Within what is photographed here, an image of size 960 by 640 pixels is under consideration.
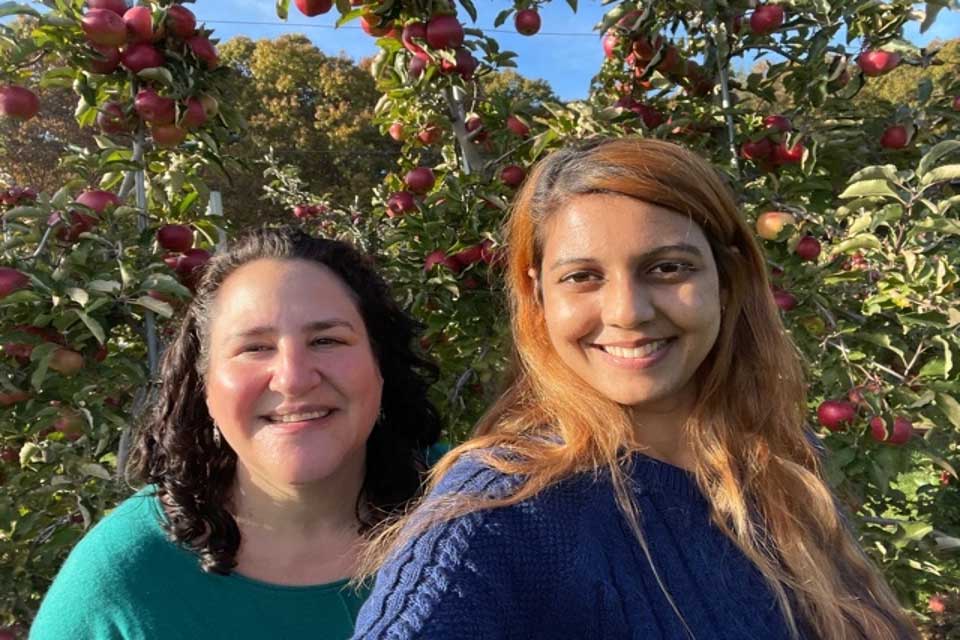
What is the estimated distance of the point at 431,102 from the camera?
2.50 meters

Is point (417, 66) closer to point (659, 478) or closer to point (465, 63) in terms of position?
point (465, 63)

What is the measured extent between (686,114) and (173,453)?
169cm

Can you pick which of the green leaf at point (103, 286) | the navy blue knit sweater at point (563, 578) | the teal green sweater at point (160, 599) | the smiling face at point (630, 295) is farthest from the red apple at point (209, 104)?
the navy blue knit sweater at point (563, 578)

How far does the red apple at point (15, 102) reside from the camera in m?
2.00

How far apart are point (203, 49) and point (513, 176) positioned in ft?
2.90

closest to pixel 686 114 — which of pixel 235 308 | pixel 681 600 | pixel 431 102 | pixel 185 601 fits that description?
pixel 431 102

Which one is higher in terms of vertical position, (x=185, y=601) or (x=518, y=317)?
(x=518, y=317)

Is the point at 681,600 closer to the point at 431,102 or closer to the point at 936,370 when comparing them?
the point at 936,370

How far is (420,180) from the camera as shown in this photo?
2.59 metres

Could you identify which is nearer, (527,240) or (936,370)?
(527,240)

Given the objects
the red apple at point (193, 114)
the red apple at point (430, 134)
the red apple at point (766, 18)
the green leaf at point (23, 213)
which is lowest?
the green leaf at point (23, 213)

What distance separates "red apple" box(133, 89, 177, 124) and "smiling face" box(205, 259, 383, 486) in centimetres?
77

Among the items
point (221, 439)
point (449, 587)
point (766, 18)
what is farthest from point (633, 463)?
point (766, 18)

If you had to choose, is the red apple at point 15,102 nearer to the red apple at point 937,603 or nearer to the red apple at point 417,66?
the red apple at point 417,66
